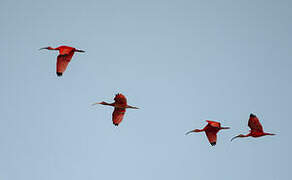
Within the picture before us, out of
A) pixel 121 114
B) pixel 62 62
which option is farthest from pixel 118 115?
pixel 62 62

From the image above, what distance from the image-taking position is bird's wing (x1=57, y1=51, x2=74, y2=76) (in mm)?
38438

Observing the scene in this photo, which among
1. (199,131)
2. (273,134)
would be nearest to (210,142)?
(199,131)

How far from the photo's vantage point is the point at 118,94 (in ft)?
138

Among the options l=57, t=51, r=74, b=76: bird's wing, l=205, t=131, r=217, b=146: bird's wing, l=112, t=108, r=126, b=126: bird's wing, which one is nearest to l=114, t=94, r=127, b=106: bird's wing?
l=112, t=108, r=126, b=126: bird's wing

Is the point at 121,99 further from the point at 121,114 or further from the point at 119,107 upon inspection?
the point at 121,114

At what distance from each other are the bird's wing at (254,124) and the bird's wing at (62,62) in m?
11.5

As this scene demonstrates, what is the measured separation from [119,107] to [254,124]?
8.76 meters

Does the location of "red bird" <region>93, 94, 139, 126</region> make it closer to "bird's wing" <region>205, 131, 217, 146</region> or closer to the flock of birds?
the flock of birds

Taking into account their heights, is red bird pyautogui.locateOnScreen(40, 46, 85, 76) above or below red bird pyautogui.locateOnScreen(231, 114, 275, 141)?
above

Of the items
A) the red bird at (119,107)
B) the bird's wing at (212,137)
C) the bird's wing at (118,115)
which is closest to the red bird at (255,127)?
the bird's wing at (212,137)

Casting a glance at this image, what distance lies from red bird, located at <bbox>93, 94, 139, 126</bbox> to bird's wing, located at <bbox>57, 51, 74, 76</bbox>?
490 cm

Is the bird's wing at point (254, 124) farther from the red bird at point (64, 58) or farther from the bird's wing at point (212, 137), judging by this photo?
the red bird at point (64, 58)

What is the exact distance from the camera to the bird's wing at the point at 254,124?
132ft

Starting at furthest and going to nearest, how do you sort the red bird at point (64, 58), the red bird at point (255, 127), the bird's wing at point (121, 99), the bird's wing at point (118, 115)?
1. the bird's wing at point (118, 115)
2. the bird's wing at point (121, 99)
3. the red bird at point (255, 127)
4. the red bird at point (64, 58)
